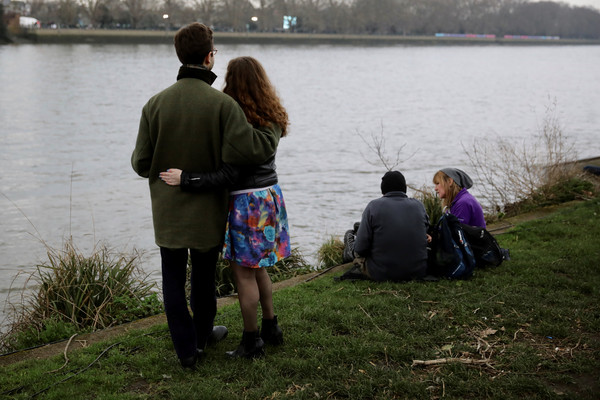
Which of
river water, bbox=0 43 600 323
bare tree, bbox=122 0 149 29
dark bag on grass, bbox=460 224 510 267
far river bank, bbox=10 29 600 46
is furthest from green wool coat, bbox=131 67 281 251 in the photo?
bare tree, bbox=122 0 149 29

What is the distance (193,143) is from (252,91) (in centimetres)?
48

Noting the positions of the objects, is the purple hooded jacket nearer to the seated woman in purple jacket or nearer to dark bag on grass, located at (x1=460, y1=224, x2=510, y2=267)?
the seated woman in purple jacket

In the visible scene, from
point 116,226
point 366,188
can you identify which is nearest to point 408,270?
point 116,226

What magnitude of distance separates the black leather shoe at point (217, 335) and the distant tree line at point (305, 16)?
4183 inches

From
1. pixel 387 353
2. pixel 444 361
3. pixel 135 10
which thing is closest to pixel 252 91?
pixel 387 353

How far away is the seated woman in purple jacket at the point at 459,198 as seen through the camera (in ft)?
21.6

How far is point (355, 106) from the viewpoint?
3656 centimetres

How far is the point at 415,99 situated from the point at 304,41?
3396 inches

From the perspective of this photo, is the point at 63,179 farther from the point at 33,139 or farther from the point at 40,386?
the point at 40,386

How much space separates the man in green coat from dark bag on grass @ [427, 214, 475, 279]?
8.16 ft

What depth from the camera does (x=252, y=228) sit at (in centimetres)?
400

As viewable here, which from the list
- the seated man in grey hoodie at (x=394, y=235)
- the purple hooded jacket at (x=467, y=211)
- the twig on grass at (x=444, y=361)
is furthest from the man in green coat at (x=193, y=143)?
the purple hooded jacket at (x=467, y=211)

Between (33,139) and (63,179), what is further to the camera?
(33,139)

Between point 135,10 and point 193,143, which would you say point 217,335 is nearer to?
point 193,143
